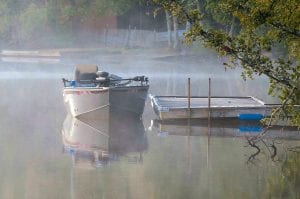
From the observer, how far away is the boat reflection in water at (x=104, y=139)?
800 inches

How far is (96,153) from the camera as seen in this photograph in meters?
21.0

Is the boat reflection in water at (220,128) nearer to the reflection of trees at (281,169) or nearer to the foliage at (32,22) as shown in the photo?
the reflection of trees at (281,169)

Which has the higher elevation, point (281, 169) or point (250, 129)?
point (281, 169)

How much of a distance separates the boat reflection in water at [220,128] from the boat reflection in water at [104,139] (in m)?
0.83

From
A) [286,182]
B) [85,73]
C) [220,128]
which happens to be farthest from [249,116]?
[286,182]

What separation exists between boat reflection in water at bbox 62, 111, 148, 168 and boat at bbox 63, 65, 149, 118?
0.26m

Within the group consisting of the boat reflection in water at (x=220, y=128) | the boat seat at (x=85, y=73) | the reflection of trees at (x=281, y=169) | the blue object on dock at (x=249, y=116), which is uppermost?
the boat seat at (x=85, y=73)

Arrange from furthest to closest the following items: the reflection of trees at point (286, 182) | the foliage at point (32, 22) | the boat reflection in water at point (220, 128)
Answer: the foliage at point (32, 22) < the boat reflection in water at point (220, 128) < the reflection of trees at point (286, 182)

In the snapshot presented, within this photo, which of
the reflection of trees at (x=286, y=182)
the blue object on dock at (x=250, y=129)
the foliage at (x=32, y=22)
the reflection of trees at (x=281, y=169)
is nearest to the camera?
the reflection of trees at (x=286, y=182)

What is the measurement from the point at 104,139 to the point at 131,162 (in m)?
4.24

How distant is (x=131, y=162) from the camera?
64.4 feet

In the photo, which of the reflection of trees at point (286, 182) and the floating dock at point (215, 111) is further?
the floating dock at point (215, 111)

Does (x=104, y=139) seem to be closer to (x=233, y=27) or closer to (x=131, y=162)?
(x=131, y=162)

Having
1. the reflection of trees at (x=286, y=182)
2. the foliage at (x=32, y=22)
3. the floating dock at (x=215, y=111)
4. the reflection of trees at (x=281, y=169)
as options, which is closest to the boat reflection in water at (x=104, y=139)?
the floating dock at (x=215, y=111)
